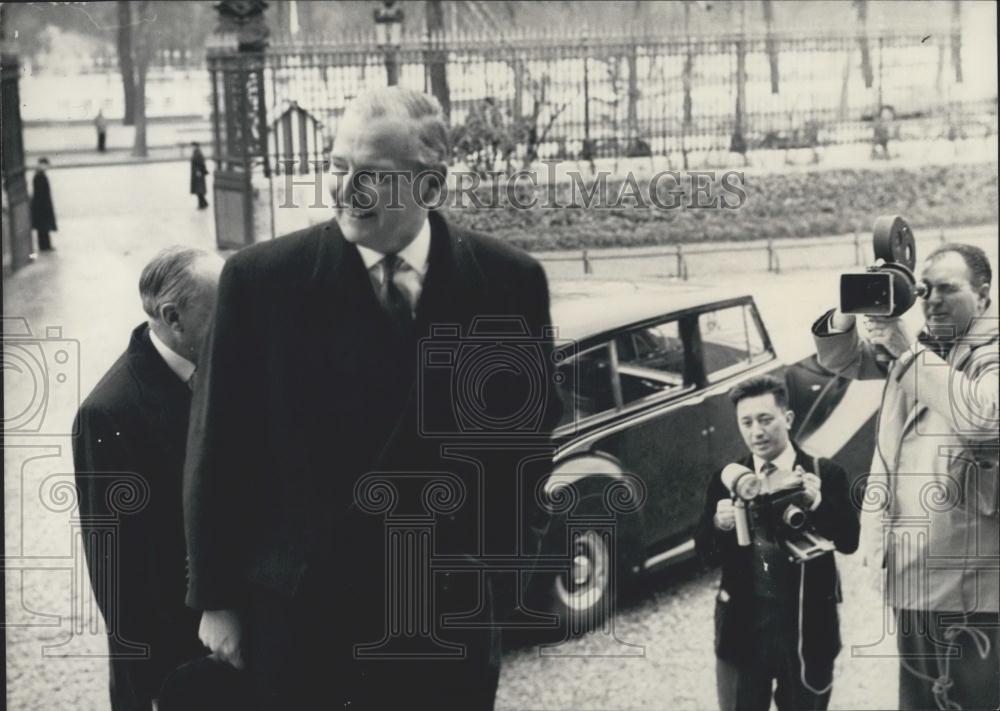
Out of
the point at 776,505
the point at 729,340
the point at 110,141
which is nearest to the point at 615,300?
the point at 729,340

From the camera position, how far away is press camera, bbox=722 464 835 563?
12.0 feet

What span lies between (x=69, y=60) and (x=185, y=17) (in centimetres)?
38

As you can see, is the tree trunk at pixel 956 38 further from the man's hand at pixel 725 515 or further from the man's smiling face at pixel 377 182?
the man's smiling face at pixel 377 182

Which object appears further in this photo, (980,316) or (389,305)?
(980,316)

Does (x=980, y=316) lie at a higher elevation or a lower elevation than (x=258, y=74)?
lower

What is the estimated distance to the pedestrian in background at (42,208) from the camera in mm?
3756

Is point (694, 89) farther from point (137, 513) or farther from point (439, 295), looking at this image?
point (137, 513)

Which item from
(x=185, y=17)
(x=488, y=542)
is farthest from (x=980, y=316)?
(x=185, y=17)

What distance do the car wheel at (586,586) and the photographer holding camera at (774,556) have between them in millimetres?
299

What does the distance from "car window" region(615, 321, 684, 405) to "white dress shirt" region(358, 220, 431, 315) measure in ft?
2.04

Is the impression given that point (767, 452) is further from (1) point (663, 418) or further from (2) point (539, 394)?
(2) point (539, 394)

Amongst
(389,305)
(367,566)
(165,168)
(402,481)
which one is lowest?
(367,566)

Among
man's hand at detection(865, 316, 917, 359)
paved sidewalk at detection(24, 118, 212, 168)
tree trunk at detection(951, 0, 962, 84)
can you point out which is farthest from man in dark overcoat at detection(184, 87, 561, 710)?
tree trunk at detection(951, 0, 962, 84)

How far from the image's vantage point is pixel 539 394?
357 centimetres
